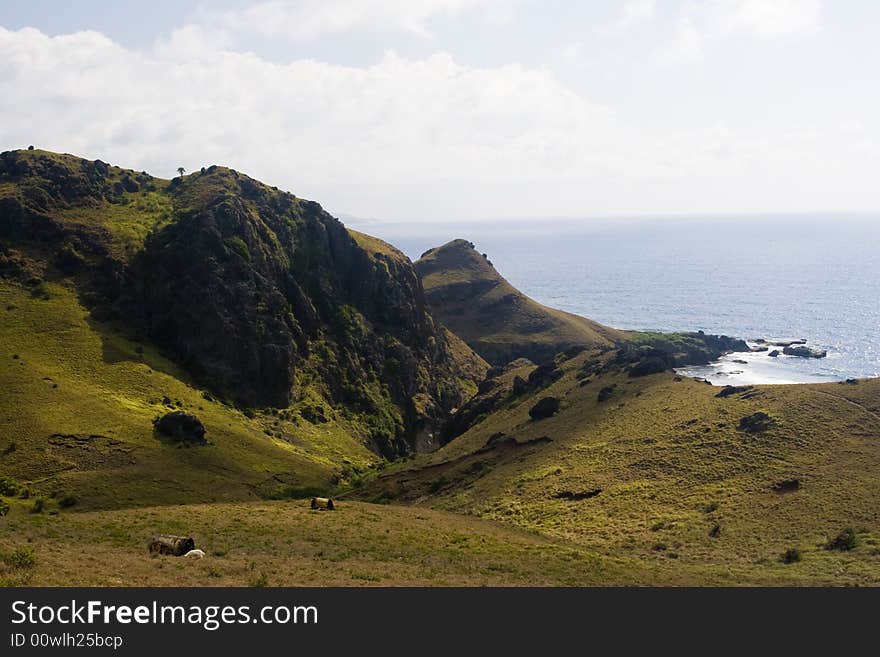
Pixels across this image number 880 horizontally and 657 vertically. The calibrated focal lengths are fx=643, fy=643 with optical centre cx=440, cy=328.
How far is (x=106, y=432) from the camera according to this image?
73.2 metres

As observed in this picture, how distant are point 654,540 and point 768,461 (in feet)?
54.3

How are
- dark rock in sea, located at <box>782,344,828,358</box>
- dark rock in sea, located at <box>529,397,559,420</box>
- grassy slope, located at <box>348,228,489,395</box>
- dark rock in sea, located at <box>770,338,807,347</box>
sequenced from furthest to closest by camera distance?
dark rock in sea, located at <box>770,338,807,347</box>, dark rock in sea, located at <box>782,344,828,358</box>, grassy slope, located at <box>348,228,489,395</box>, dark rock in sea, located at <box>529,397,559,420</box>

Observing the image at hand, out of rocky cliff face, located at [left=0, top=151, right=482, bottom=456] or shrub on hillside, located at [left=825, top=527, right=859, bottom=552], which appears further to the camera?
rocky cliff face, located at [left=0, top=151, right=482, bottom=456]

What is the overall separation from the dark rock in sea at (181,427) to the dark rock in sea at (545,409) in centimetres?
4327

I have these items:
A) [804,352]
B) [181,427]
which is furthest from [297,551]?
[804,352]

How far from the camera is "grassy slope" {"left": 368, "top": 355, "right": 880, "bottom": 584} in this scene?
140 feet

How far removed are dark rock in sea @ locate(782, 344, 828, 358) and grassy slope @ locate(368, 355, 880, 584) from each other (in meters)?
106

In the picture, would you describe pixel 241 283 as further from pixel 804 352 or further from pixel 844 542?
pixel 804 352

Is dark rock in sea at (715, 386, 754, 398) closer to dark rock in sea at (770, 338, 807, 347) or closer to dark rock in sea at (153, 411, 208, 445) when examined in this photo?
dark rock in sea at (153, 411, 208, 445)


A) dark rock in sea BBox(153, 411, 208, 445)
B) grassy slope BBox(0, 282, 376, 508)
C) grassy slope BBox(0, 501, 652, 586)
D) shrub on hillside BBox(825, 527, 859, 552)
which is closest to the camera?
grassy slope BBox(0, 501, 652, 586)

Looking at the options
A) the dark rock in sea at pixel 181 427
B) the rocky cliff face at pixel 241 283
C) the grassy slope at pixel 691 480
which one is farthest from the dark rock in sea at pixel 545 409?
the dark rock in sea at pixel 181 427

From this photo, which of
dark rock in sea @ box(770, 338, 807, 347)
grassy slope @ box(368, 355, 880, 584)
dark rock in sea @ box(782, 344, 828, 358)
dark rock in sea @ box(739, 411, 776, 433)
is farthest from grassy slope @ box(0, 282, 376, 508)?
dark rock in sea @ box(770, 338, 807, 347)

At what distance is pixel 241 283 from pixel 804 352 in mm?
144276

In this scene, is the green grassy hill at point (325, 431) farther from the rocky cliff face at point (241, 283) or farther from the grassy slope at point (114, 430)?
the rocky cliff face at point (241, 283)
